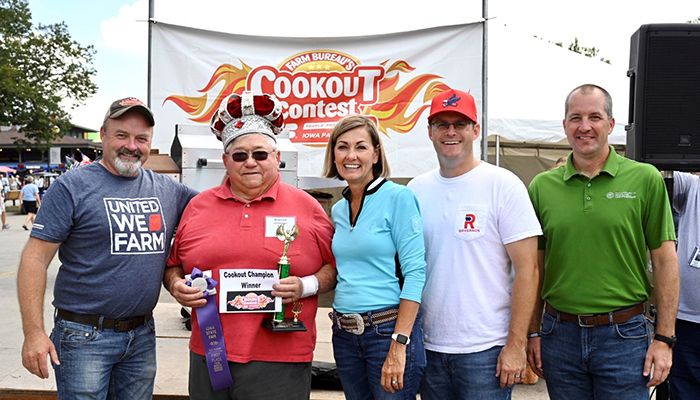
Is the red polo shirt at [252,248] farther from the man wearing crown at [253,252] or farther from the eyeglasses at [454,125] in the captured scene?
the eyeglasses at [454,125]

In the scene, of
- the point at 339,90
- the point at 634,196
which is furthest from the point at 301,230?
the point at 339,90

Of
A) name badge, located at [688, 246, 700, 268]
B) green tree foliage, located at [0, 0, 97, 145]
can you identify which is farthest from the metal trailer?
green tree foliage, located at [0, 0, 97, 145]

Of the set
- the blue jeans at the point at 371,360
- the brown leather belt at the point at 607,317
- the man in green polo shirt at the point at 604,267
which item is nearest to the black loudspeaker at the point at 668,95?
the man in green polo shirt at the point at 604,267

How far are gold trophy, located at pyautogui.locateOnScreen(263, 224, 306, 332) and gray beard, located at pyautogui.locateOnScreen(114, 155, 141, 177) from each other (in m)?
0.78

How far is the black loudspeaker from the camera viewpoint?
10.4 feet

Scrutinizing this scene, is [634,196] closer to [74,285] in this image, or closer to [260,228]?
[260,228]

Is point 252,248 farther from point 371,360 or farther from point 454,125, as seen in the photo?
point 454,125

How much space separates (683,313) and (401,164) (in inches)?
93.9

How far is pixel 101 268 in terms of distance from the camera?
266cm

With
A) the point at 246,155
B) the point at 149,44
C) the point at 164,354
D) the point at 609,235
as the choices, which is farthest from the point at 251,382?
the point at 149,44

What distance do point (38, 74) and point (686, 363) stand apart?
32638 mm

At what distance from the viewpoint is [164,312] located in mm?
6785

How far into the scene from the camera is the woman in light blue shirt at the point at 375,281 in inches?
92.7

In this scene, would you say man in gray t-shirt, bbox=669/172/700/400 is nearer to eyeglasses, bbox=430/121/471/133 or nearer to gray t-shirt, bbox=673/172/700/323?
gray t-shirt, bbox=673/172/700/323
